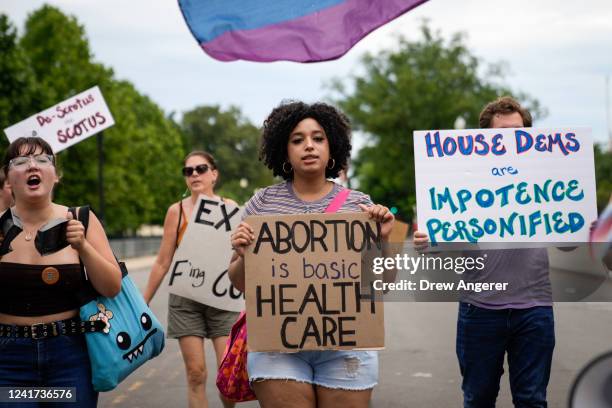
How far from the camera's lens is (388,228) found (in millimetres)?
3684

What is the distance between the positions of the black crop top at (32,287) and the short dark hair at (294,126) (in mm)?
1080

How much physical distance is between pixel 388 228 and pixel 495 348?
1.14 meters

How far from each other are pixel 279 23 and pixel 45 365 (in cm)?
246

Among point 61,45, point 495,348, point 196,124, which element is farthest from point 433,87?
point 495,348

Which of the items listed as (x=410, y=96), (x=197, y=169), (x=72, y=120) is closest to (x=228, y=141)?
(x=410, y=96)

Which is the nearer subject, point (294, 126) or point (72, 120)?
point (294, 126)

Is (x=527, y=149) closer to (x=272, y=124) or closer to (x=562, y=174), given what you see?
(x=562, y=174)

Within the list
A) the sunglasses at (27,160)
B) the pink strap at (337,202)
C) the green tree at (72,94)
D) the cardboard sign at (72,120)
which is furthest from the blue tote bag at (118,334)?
the green tree at (72,94)

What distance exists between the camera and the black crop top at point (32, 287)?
3.64m

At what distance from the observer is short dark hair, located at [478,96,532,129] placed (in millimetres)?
4496

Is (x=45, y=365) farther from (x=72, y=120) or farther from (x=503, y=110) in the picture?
(x=72, y=120)

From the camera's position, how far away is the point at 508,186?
13.5 feet

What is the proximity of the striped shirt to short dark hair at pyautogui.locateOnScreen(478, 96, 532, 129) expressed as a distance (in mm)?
1083

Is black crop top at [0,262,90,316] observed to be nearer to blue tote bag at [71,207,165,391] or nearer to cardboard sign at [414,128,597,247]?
blue tote bag at [71,207,165,391]
